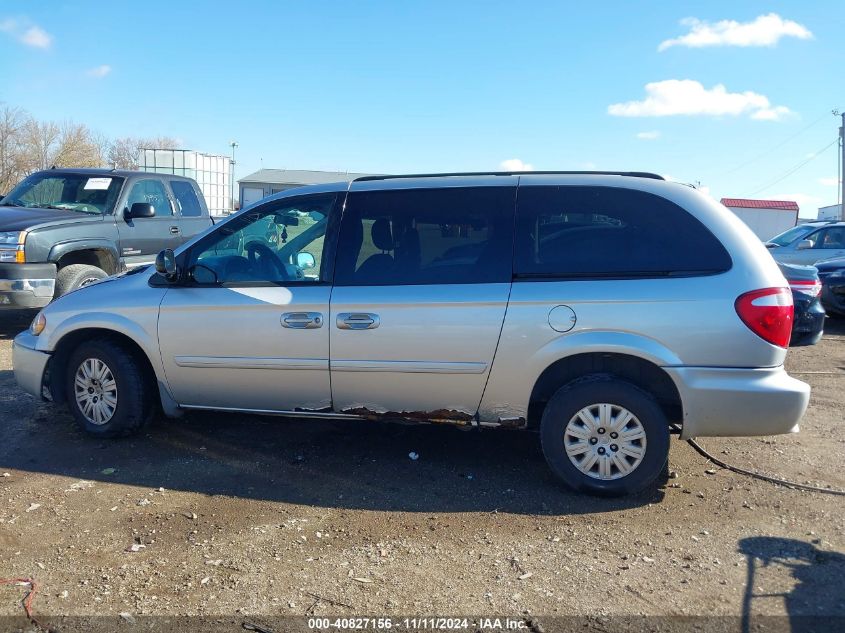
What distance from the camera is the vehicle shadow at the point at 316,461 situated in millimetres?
4449

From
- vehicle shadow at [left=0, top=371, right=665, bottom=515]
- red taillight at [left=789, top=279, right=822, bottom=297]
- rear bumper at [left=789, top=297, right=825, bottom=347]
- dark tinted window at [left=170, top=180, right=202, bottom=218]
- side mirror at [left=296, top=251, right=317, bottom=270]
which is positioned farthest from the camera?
dark tinted window at [left=170, top=180, right=202, bottom=218]

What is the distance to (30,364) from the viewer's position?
5.46m

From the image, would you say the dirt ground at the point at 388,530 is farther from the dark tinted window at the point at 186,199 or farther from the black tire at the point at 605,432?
the dark tinted window at the point at 186,199

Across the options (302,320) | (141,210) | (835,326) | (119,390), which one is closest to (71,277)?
(141,210)

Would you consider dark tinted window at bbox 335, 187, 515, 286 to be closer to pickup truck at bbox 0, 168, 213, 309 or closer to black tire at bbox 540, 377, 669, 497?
black tire at bbox 540, 377, 669, 497

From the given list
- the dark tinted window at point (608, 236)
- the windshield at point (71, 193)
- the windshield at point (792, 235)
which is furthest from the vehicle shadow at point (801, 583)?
the windshield at point (792, 235)

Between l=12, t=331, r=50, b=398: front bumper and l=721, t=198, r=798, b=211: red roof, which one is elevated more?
l=721, t=198, r=798, b=211: red roof

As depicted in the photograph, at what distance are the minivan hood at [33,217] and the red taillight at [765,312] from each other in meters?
7.60

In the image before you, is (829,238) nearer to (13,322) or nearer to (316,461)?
(316,461)

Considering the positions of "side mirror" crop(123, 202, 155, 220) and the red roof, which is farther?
the red roof

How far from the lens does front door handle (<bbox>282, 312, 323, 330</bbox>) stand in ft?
15.5

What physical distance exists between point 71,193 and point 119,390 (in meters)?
5.30

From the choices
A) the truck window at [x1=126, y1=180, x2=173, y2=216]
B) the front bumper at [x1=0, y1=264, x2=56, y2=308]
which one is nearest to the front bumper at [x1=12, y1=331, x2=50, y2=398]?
the front bumper at [x1=0, y1=264, x2=56, y2=308]

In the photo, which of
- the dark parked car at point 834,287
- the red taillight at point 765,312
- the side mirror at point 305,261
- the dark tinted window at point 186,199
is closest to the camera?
the red taillight at point 765,312
